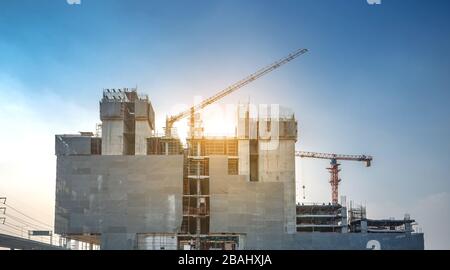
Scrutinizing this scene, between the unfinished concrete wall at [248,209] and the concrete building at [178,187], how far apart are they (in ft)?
0.66

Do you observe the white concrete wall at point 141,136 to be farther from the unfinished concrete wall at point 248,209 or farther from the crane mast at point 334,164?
the crane mast at point 334,164

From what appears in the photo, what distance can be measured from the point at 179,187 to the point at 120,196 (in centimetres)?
1196

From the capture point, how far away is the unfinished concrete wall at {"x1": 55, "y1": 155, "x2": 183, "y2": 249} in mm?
98688

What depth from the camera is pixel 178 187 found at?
9931cm

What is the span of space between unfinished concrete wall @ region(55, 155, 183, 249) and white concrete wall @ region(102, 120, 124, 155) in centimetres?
381

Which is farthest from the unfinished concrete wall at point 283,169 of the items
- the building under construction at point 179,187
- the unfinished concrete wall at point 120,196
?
the unfinished concrete wall at point 120,196

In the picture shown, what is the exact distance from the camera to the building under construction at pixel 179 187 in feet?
325

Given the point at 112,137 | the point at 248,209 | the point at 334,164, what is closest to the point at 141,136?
the point at 112,137

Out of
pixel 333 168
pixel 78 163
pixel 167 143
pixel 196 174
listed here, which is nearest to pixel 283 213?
pixel 196 174

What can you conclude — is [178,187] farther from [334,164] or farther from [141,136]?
[334,164]

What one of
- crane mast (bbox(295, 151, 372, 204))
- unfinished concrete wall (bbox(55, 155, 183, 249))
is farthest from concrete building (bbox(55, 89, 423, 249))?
crane mast (bbox(295, 151, 372, 204))

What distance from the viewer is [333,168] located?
598 ft

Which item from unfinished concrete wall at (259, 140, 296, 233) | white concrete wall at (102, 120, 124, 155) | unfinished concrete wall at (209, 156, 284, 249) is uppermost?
white concrete wall at (102, 120, 124, 155)

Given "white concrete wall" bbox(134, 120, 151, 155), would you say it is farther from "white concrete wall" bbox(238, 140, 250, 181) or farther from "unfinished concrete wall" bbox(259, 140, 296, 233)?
"unfinished concrete wall" bbox(259, 140, 296, 233)
